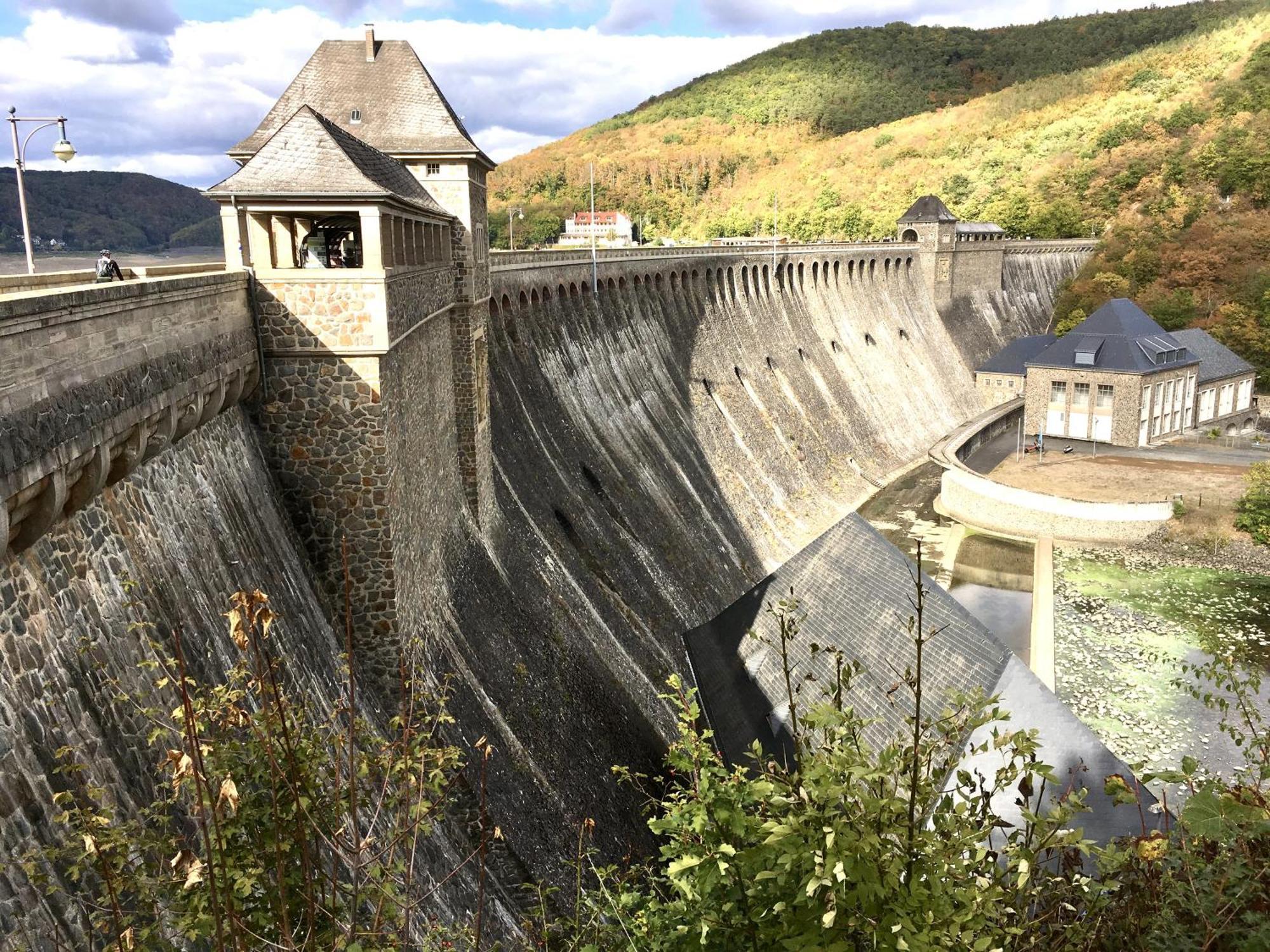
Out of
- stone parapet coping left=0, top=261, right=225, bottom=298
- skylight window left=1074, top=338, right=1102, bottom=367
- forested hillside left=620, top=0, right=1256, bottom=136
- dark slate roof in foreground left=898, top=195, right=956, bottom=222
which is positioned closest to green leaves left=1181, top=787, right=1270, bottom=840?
stone parapet coping left=0, top=261, right=225, bottom=298

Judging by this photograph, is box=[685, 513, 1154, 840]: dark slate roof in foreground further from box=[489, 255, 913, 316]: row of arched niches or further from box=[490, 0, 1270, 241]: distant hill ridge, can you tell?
box=[490, 0, 1270, 241]: distant hill ridge

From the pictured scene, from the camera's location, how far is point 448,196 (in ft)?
67.8

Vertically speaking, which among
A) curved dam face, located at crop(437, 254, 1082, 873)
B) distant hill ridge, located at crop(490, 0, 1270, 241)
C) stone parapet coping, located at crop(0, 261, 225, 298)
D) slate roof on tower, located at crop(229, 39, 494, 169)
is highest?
distant hill ridge, located at crop(490, 0, 1270, 241)

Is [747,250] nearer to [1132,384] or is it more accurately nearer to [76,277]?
[1132,384]

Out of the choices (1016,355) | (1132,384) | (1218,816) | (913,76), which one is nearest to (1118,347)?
(1132,384)

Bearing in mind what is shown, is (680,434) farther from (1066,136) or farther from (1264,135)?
(1066,136)

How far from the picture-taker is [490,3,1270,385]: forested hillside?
71.6 m

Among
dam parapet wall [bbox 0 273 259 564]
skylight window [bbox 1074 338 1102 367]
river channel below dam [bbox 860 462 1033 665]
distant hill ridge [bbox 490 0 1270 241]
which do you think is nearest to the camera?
dam parapet wall [bbox 0 273 259 564]

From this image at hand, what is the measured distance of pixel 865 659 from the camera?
60.4 feet

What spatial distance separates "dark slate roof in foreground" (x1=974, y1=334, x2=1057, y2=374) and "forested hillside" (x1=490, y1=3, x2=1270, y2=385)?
7.03 meters

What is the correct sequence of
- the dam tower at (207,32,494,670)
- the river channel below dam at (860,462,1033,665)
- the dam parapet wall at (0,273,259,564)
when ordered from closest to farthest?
1. the dam parapet wall at (0,273,259,564)
2. the dam tower at (207,32,494,670)
3. the river channel below dam at (860,462,1033,665)

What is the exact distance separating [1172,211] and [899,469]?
1639 inches

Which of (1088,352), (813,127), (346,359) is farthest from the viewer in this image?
(813,127)

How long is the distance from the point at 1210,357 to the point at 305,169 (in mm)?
62678
